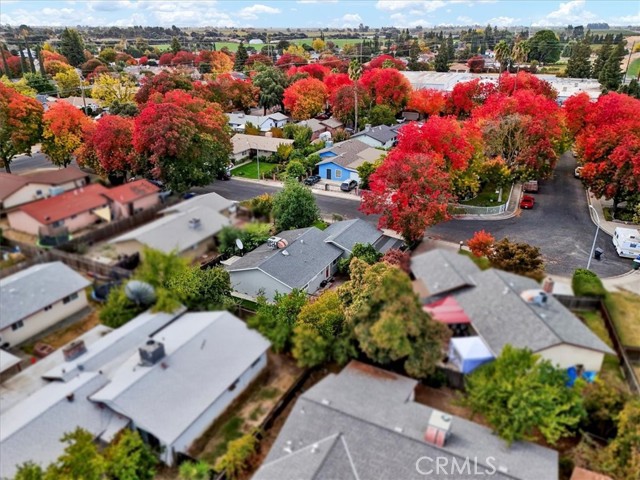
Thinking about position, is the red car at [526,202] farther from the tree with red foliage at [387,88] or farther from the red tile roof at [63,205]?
the red tile roof at [63,205]

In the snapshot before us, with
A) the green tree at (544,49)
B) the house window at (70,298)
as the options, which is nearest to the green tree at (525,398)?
the house window at (70,298)

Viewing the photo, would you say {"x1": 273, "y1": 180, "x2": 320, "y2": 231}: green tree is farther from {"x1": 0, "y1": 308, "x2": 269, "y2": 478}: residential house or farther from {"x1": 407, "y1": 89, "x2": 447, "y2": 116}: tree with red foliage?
{"x1": 407, "y1": 89, "x2": 447, "y2": 116}: tree with red foliage

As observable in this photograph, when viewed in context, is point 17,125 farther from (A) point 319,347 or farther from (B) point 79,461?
(A) point 319,347

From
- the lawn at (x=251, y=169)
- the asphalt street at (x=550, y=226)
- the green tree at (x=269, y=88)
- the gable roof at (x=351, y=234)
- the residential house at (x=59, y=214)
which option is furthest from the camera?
the green tree at (x=269, y=88)

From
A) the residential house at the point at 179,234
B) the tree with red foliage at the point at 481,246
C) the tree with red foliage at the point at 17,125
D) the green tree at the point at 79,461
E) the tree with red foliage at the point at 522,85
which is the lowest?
the green tree at the point at 79,461

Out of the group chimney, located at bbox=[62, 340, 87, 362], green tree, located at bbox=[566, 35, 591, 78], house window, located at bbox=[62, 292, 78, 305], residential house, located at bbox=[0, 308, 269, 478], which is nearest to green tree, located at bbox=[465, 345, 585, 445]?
residential house, located at bbox=[0, 308, 269, 478]

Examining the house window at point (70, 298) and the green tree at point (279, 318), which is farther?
the green tree at point (279, 318)

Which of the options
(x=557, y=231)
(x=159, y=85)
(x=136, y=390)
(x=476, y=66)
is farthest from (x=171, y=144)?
(x=476, y=66)
